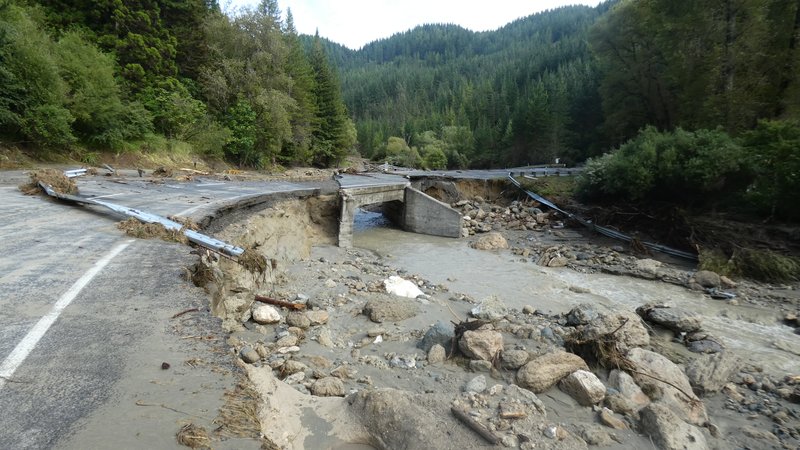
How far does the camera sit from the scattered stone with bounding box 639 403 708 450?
17.7 ft

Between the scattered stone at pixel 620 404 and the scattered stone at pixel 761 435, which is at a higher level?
the scattered stone at pixel 620 404

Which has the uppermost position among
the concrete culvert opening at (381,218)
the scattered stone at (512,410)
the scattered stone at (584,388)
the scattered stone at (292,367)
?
the scattered stone at (292,367)

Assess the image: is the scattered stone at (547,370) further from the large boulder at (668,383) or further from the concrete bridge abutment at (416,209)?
the concrete bridge abutment at (416,209)

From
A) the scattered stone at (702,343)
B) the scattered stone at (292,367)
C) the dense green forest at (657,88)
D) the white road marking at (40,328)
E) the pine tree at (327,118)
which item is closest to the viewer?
the white road marking at (40,328)

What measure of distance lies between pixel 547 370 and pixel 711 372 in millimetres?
3581

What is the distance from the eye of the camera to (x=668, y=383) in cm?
667

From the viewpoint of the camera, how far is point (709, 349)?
8.90 metres

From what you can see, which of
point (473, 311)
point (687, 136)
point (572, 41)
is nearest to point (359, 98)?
point (572, 41)

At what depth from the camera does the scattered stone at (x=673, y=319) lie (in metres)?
9.66

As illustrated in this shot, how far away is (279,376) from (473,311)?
→ 5841 mm

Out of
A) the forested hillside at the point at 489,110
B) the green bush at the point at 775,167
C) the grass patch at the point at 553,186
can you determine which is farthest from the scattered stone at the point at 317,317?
the forested hillside at the point at 489,110

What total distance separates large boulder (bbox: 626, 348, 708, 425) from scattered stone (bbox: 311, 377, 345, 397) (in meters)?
5.32

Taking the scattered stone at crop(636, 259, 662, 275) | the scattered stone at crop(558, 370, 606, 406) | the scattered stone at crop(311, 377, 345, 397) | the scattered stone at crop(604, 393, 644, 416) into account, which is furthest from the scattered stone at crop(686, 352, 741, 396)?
the scattered stone at crop(636, 259, 662, 275)

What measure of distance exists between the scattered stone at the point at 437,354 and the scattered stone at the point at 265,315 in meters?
3.33
